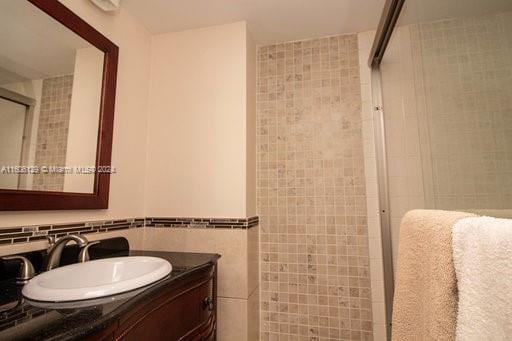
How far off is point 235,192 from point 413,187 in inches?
33.9

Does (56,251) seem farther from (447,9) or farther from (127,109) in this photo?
(447,9)

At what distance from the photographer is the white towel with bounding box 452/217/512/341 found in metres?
0.35

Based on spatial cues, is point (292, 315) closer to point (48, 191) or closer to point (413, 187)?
point (413, 187)

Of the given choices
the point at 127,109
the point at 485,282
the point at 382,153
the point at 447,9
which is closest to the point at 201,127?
the point at 127,109

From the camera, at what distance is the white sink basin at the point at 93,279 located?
0.66 m

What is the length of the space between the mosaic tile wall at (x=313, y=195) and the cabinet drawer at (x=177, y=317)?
1.94 ft

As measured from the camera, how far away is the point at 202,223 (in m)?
1.45

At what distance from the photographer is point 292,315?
156cm

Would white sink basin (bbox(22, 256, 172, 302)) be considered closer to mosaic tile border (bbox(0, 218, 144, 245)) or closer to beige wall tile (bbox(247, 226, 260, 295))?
mosaic tile border (bbox(0, 218, 144, 245))

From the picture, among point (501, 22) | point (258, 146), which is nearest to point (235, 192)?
point (258, 146)

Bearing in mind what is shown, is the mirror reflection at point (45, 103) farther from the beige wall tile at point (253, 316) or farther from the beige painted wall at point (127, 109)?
the beige wall tile at point (253, 316)

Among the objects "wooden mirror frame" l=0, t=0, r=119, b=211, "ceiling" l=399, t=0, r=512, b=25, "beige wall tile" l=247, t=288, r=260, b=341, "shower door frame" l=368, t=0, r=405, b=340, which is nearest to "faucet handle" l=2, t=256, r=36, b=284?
"wooden mirror frame" l=0, t=0, r=119, b=211

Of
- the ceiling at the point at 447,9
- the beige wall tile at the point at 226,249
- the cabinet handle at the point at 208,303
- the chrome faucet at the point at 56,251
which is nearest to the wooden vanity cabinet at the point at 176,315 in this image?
the cabinet handle at the point at 208,303

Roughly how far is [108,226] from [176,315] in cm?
63
